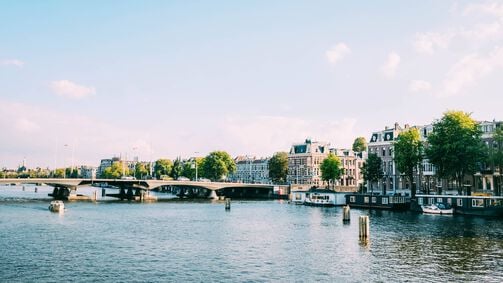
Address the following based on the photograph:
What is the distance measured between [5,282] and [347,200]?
10826cm

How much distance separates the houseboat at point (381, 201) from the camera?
119 m

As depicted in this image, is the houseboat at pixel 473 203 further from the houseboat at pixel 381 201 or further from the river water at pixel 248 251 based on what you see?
the river water at pixel 248 251

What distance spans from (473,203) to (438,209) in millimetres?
7381

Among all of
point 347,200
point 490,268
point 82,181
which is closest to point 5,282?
point 490,268

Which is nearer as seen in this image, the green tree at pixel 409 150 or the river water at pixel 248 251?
the river water at pixel 248 251

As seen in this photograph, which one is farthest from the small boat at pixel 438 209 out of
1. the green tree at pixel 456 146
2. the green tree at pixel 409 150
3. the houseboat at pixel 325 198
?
the houseboat at pixel 325 198

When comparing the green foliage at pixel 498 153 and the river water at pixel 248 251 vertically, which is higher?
the green foliage at pixel 498 153

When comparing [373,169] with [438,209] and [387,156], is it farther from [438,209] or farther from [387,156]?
[438,209]

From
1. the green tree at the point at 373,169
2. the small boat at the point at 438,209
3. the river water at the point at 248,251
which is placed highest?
the green tree at the point at 373,169

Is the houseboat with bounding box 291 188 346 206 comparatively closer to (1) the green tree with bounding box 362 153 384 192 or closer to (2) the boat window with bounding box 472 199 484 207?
(1) the green tree with bounding box 362 153 384 192

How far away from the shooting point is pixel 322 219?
9556 cm

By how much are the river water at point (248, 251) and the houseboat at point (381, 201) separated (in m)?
31.3

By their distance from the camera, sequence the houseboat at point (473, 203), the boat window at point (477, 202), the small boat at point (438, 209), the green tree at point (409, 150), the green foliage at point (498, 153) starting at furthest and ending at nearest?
the green tree at point (409, 150)
the green foliage at point (498, 153)
the small boat at point (438, 209)
the boat window at point (477, 202)
the houseboat at point (473, 203)

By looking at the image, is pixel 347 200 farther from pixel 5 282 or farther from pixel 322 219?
pixel 5 282
